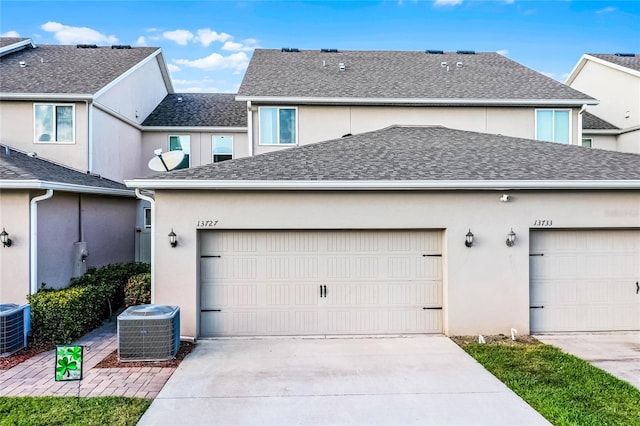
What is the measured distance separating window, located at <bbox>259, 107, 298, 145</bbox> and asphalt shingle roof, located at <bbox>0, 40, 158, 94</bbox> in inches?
207

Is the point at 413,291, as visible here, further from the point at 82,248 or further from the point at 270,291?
the point at 82,248

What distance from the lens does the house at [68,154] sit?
26.5ft

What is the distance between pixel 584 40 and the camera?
18562 millimetres

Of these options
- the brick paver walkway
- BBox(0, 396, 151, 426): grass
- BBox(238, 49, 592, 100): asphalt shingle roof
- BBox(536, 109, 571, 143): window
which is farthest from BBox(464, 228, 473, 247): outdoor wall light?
BBox(536, 109, 571, 143): window

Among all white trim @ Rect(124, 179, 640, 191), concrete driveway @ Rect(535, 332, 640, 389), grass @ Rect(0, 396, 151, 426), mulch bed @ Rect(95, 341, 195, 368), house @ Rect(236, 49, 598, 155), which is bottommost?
concrete driveway @ Rect(535, 332, 640, 389)

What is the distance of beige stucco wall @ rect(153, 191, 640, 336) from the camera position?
7.78 m

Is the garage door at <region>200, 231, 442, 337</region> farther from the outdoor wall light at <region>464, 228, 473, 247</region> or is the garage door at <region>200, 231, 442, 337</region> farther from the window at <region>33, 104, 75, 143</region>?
the window at <region>33, 104, 75, 143</region>

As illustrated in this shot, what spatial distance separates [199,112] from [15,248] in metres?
10.0

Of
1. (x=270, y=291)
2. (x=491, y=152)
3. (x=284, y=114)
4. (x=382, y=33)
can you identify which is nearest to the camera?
(x=270, y=291)

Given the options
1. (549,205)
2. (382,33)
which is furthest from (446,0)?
(549,205)

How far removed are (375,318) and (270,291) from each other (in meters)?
2.14

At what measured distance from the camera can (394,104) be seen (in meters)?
13.1

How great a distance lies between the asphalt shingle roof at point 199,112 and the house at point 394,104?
2594 millimetres

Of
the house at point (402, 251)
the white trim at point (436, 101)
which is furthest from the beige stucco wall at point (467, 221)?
the white trim at point (436, 101)
